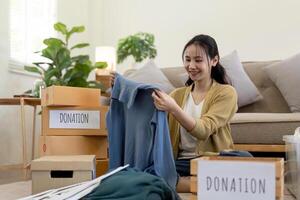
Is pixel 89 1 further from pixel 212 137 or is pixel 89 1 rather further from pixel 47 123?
pixel 212 137

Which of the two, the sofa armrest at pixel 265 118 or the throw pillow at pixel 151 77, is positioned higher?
the throw pillow at pixel 151 77

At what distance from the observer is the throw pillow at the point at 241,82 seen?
2.52 meters

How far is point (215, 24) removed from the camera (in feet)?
11.7

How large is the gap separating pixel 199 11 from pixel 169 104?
2.36 metres

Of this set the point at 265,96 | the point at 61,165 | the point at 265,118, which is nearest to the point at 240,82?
the point at 265,96

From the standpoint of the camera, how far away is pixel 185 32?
3.67 m

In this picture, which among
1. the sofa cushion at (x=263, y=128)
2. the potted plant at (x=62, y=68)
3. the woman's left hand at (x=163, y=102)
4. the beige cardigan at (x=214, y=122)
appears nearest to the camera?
the woman's left hand at (x=163, y=102)

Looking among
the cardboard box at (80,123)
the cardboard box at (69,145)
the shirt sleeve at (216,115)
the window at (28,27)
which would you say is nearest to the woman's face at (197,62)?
the shirt sleeve at (216,115)

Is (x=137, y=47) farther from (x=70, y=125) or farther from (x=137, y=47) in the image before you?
(x=70, y=125)

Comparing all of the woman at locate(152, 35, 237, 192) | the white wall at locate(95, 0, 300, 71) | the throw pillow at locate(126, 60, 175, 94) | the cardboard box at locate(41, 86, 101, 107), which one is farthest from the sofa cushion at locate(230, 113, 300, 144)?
the white wall at locate(95, 0, 300, 71)

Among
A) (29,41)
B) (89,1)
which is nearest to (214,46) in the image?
(29,41)

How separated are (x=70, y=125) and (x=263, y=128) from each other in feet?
3.12

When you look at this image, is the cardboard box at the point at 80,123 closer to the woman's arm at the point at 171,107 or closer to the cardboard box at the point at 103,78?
the woman's arm at the point at 171,107

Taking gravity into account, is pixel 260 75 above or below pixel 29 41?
below
